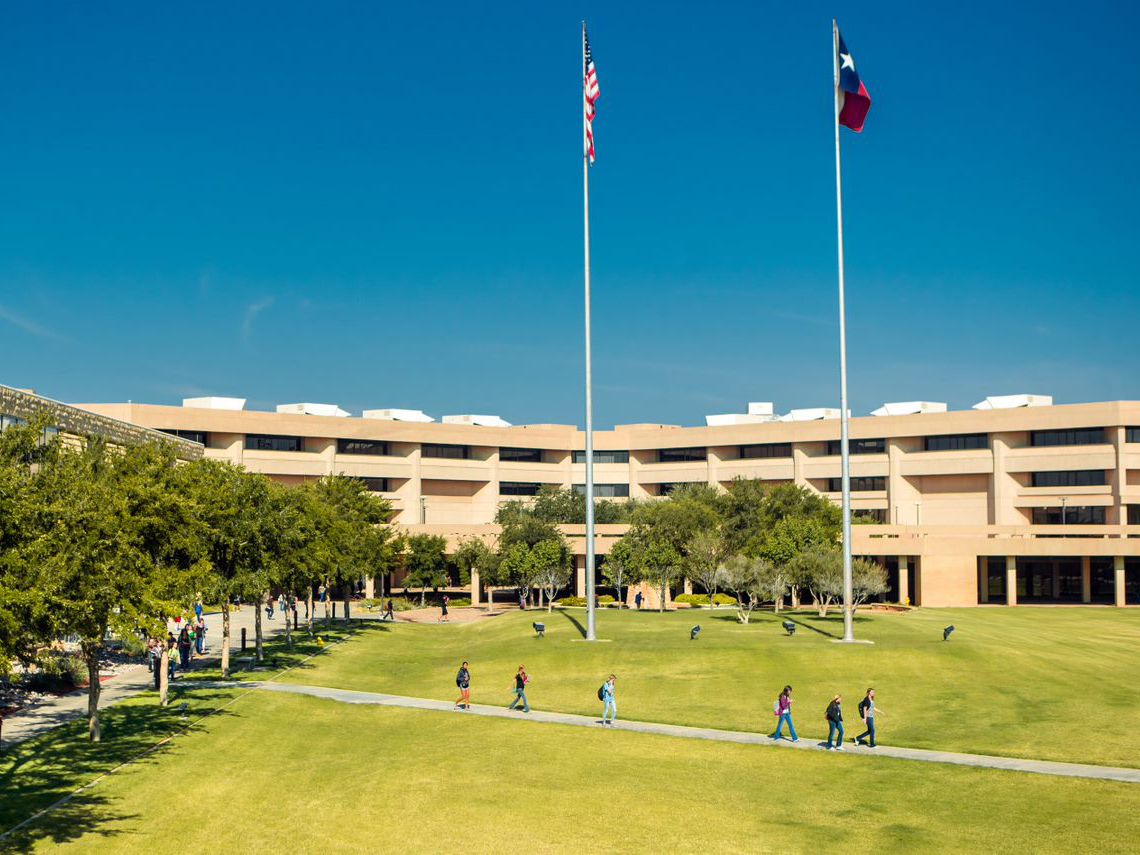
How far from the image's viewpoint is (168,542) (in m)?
31.1

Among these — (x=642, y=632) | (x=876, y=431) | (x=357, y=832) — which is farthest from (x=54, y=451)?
(x=876, y=431)

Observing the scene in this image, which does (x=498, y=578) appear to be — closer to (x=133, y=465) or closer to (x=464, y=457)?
(x=464, y=457)

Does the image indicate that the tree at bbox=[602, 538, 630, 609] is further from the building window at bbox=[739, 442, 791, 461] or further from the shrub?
the building window at bbox=[739, 442, 791, 461]

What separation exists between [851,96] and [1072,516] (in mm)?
63640

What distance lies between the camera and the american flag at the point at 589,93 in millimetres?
44562

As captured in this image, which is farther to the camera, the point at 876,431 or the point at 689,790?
the point at 876,431

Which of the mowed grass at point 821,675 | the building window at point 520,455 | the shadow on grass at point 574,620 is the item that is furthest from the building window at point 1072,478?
the shadow on grass at point 574,620

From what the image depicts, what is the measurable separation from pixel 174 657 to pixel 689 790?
2264cm

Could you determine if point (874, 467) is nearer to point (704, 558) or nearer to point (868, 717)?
point (704, 558)

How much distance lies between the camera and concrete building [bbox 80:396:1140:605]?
8294cm

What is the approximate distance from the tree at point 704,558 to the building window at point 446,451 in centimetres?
4577

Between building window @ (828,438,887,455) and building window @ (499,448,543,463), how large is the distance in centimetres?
3050

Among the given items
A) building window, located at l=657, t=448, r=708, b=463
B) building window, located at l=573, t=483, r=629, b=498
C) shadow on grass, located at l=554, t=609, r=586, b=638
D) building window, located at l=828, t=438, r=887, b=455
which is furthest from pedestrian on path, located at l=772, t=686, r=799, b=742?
building window, located at l=573, t=483, r=629, b=498

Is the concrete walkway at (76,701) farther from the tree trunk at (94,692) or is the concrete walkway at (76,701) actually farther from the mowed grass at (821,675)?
the mowed grass at (821,675)
